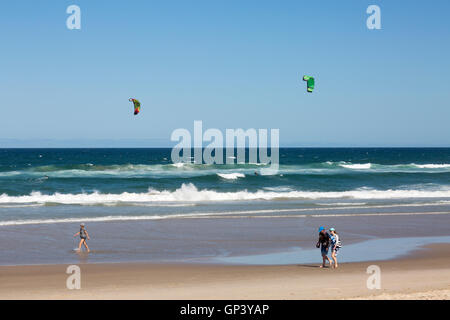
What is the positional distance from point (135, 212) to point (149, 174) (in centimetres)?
2415

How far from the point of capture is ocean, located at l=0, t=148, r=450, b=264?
51.0ft

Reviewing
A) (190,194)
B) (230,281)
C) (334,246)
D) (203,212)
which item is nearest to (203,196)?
(190,194)

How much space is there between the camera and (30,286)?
412 inches

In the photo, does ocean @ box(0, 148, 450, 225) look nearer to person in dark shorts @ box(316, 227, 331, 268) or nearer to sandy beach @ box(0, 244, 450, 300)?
sandy beach @ box(0, 244, 450, 300)

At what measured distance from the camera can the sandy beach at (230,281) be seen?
31.0 feet

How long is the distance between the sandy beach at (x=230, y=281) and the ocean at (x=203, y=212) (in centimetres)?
165

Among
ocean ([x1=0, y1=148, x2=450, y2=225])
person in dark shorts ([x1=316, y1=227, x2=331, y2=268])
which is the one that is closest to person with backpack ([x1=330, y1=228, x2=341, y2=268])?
person in dark shorts ([x1=316, y1=227, x2=331, y2=268])

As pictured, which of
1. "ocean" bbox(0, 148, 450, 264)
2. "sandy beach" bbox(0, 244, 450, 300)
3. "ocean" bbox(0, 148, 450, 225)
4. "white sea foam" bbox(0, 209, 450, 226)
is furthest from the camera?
"ocean" bbox(0, 148, 450, 225)

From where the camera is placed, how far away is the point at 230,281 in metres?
10.9

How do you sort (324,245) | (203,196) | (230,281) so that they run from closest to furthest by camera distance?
(230,281) < (324,245) < (203,196)

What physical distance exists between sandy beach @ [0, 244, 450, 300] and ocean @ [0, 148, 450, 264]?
1.65 meters

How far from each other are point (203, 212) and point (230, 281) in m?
13.2

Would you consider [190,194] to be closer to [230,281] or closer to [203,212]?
[203,212]
